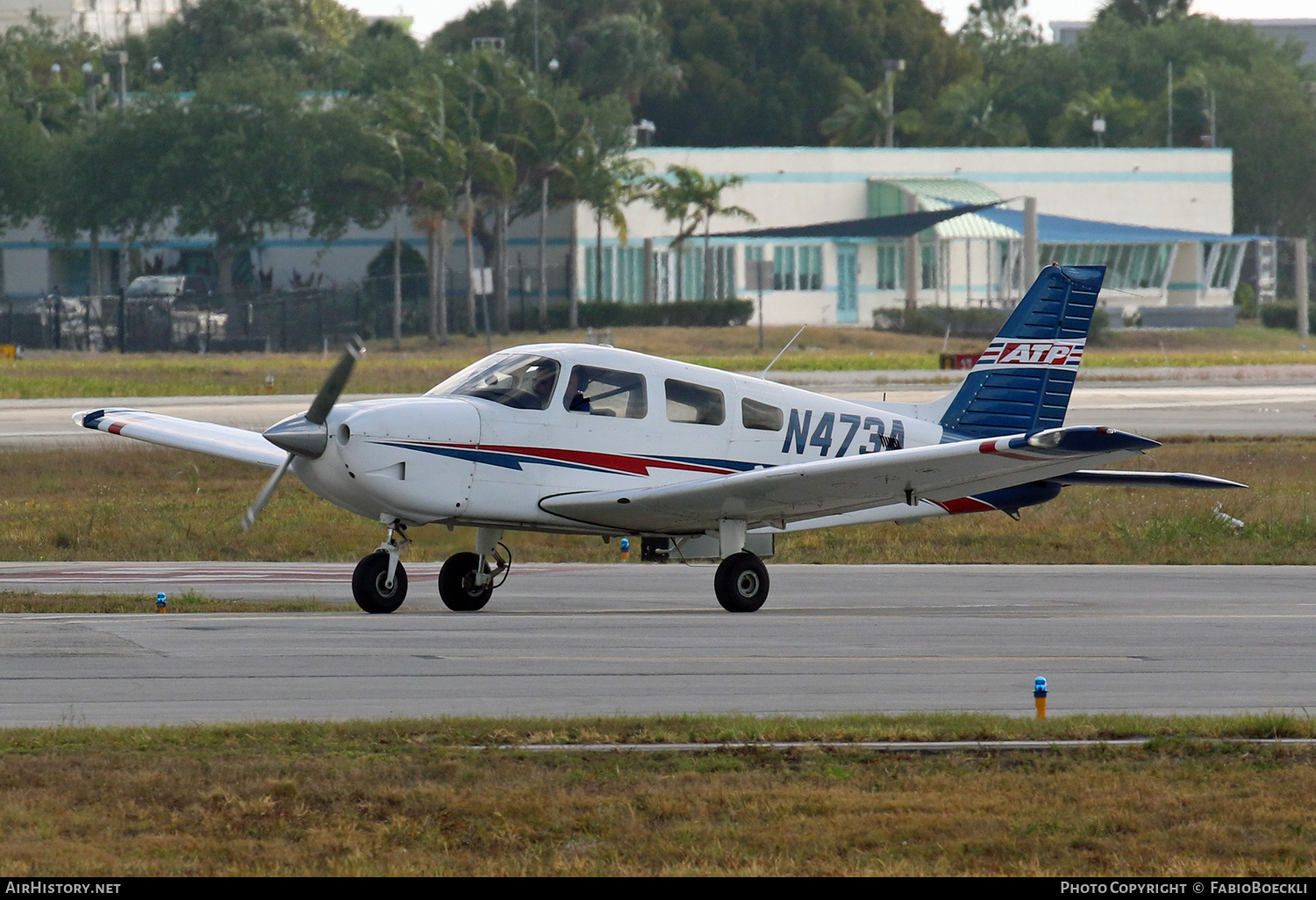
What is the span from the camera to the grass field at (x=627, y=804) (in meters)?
6.91

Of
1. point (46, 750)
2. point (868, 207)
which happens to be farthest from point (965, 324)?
point (46, 750)

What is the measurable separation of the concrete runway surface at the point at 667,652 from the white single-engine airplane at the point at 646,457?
741 mm

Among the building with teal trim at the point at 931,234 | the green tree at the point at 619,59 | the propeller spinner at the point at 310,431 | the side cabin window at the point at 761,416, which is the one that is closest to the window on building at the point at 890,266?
the building with teal trim at the point at 931,234

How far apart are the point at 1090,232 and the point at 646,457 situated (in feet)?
229

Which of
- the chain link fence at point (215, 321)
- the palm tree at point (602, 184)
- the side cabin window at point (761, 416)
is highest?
the palm tree at point (602, 184)

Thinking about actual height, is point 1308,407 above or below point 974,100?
below

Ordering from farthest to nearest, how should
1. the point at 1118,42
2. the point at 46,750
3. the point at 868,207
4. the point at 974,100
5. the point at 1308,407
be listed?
1. the point at 1118,42
2. the point at 974,100
3. the point at 868,207
4. the point at 1308,407
5. the point at 46,750

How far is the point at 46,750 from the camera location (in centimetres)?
863

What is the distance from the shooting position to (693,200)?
7512cm

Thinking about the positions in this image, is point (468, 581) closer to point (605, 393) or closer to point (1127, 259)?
point (605, 393)

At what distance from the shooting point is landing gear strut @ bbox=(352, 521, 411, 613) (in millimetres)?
14492

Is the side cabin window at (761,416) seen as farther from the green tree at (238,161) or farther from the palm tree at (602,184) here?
the green tree at (238,161)
